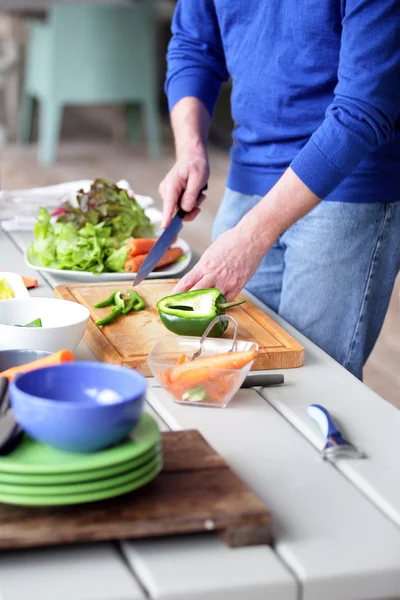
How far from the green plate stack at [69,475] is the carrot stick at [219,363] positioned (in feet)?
1.09

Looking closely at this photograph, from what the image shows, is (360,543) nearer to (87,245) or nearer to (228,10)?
(87,245)

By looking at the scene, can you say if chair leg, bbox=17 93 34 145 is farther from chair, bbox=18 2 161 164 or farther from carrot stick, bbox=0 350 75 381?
carrot stick, bbox=0 350 75 381

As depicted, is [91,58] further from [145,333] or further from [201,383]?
[201,383]

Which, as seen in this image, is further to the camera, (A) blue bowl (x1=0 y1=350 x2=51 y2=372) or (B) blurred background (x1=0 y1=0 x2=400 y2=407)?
(B) blurred background (x1=0 y1=0 x2=400 y2=407)

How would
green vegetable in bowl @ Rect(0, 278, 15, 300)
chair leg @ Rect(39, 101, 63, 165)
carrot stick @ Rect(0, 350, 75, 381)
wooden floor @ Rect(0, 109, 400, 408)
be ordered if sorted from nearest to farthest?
carrot stick @ Rect(0, 350, 75, 381)
green vegetable in bowl @ Rect(0, 278, 15, 300)
wooden floor @ Rect(0, 109, 400, 408)
chair leg @ Rect(39, 101, 63, 165)

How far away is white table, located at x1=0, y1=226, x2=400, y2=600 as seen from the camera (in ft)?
2.96

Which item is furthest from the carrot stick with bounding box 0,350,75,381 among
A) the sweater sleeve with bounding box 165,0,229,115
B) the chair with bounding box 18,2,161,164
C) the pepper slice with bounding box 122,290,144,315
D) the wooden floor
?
the chair with bounding box 18,2,161,164

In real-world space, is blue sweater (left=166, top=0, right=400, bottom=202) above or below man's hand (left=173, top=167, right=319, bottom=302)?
above

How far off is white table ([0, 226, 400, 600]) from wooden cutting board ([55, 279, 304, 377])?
134 millimetres

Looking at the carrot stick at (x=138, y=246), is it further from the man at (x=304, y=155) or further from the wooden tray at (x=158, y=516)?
the wooden tray at (x=158, y=516)

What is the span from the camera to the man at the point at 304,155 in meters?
1.60

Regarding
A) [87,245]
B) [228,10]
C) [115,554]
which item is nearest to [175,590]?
[115,554]

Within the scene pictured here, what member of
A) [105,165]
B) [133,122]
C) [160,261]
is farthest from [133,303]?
[133,122]

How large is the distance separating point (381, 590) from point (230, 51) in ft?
4.32
